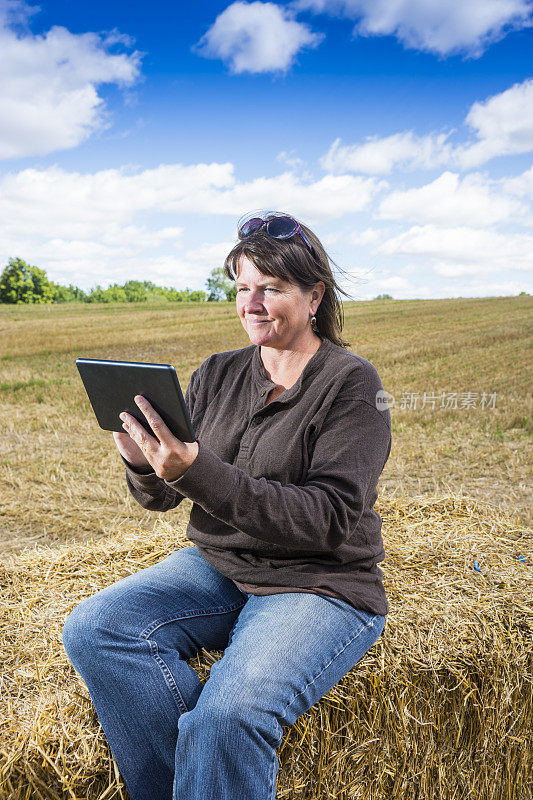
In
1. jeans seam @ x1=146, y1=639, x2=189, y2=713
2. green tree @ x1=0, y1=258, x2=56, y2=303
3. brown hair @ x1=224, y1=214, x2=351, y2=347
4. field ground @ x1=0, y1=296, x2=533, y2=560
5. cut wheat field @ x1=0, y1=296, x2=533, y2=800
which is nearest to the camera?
jeans seam @ x1=146, y1=639, x2=189, y2=713

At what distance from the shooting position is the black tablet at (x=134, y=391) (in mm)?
1641

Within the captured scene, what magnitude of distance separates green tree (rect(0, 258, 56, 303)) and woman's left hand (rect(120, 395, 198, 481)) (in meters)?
43.7

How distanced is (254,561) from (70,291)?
49.2m

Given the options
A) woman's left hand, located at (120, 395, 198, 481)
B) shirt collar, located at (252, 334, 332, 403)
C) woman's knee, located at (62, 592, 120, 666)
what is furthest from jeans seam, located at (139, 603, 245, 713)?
shirt collar, located at (252, 334, 332, 403)

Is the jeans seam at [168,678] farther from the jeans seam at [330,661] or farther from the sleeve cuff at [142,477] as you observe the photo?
the sleeve cuff at [142,477]

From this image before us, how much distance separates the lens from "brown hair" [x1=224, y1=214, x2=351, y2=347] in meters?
2.05

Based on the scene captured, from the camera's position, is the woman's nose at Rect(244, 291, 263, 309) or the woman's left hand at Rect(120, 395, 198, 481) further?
the woman's nose at Rect(244, 291, 263, 309)

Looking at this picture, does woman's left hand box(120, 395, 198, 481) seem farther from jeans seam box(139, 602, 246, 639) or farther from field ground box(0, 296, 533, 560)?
field ground box(0, 296, 533, 560)

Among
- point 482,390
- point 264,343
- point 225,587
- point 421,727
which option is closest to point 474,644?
point 421,727

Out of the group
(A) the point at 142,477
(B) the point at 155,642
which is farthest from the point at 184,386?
(B) the point at 155,642

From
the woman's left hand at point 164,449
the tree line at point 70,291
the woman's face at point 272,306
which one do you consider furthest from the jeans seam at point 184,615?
the tree line at point 70,291

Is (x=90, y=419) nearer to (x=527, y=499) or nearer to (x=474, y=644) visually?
(x=527, y=499)

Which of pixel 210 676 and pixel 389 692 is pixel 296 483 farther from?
pixel 389 692

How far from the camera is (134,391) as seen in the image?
1770mm
